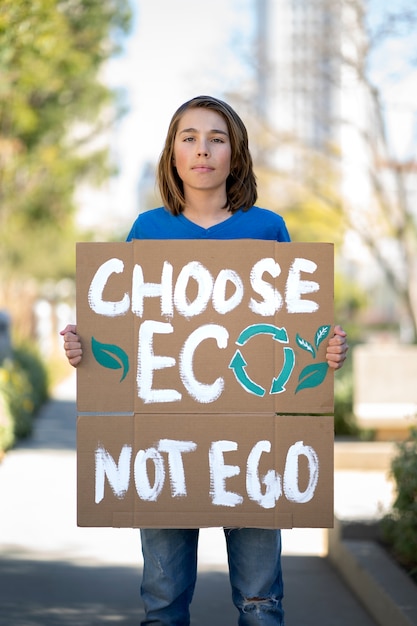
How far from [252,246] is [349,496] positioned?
4932mm

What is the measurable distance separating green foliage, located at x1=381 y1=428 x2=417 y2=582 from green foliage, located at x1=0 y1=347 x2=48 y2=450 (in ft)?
18.4

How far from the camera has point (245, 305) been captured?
3604mm

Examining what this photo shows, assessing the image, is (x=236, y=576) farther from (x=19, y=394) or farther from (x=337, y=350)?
(x=19, y=394)

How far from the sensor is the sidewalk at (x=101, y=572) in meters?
5.22

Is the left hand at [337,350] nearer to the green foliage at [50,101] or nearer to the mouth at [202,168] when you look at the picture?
the mouth at [202,168]

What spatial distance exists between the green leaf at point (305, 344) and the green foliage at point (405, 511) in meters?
1.96

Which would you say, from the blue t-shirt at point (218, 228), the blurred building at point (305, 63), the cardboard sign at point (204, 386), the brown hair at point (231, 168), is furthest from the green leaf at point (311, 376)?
the blurred building at point (305, 63)

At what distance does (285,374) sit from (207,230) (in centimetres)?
53

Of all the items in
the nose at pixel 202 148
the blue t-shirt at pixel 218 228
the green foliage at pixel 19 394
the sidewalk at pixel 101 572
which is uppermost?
the nose at pixel 202 148

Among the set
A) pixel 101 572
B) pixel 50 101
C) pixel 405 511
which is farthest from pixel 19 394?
pixel 405 511

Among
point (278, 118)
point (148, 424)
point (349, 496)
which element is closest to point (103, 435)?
point (148, 424)

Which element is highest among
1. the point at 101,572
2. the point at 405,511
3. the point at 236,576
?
the point at 236,576

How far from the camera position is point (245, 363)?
3588 millimetres

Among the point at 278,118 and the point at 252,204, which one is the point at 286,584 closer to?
the point at 252,204
